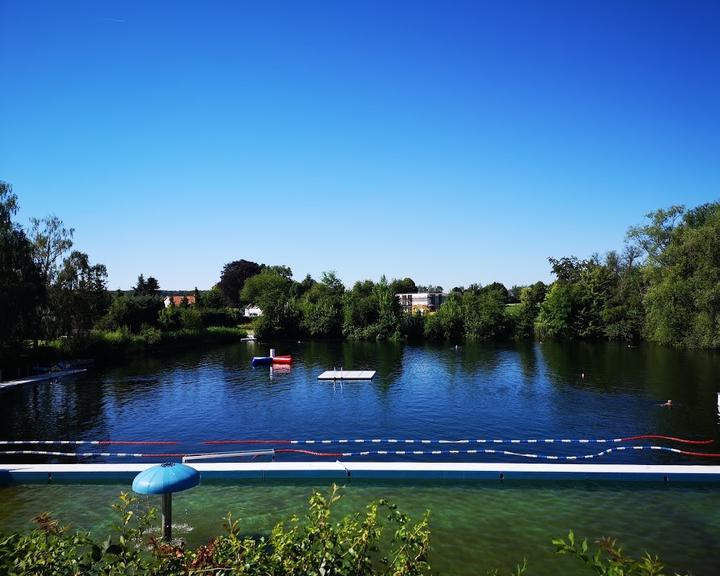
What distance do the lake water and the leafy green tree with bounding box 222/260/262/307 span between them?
211 feet

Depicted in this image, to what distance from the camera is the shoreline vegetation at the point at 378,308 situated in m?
40.9

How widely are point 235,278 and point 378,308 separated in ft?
180

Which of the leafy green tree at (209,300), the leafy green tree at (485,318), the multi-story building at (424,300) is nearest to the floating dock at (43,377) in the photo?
the leafy green tree at (209,300)

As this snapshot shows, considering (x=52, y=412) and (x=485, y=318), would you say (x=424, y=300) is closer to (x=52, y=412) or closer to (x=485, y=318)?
(x=485, y=318)

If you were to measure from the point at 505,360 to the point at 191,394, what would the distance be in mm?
28931

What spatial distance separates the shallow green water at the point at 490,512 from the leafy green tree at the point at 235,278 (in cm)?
10551

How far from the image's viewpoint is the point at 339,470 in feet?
55.8

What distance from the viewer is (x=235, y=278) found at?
399ft

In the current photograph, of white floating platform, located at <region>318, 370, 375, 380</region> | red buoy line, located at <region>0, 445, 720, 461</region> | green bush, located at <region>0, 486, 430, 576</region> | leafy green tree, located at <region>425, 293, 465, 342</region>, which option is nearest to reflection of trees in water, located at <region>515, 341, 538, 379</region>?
leafy green tree, located at <region>425, 293, 465, 342</region>

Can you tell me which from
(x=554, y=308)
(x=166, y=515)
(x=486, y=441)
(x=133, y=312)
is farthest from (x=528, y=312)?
(x=166, y=515)

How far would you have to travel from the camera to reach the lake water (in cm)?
1358

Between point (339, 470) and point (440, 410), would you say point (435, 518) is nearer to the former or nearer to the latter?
point (339, 470)

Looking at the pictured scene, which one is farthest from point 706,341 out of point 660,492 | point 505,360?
point 660,492

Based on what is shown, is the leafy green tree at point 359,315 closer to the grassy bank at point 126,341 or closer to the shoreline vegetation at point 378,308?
the shoreline vegetation at point 378,308
